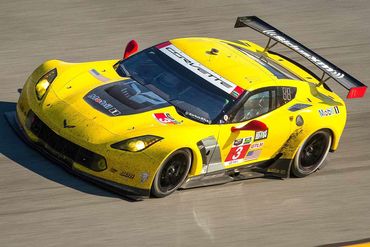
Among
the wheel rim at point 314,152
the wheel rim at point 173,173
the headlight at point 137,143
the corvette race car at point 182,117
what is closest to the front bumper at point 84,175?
the corvette race car at point 182,117

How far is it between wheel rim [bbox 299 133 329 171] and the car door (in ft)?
1.41

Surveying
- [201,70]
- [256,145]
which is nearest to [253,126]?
[256,145]

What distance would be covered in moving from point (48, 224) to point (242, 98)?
8.12 ft

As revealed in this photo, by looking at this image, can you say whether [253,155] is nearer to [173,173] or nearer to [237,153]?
[237,153]

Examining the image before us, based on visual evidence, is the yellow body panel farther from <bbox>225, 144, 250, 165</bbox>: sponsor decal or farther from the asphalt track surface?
the asphalt track surface

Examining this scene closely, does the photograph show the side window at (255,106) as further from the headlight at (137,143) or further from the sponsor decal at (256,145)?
the headlight at (137,143)

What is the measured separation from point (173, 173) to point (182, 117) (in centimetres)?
62

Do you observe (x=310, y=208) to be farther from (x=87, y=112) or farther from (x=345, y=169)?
(x=87, y=112)

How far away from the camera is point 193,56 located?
30.6 ft

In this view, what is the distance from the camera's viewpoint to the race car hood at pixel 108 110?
8102 mm

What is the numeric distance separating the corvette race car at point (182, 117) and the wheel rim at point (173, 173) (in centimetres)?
1

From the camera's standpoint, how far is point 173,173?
820 cm

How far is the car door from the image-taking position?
855 cm

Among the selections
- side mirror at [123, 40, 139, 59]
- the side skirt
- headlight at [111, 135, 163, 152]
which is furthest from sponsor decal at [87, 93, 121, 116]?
side mirror at [123, 40, 139, 59]
